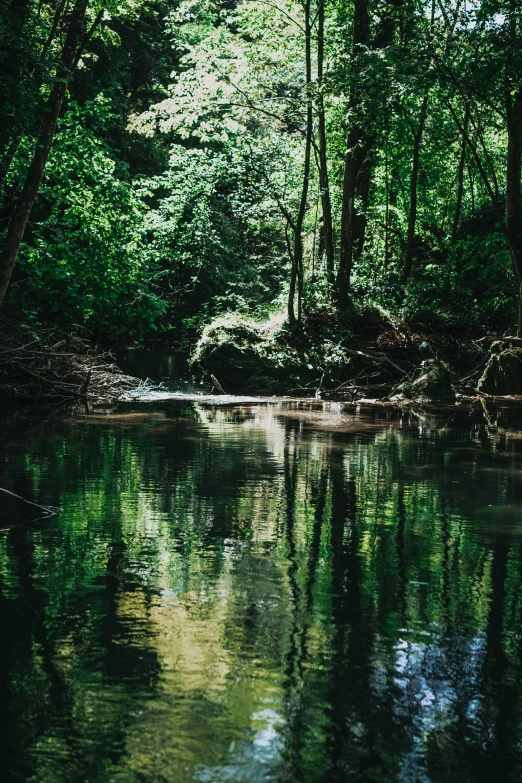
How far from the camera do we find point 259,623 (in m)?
4.96

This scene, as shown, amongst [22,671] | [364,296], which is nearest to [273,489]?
[22,671]

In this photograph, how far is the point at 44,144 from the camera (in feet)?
47.0

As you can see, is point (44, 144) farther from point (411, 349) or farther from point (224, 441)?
point (411, 349)

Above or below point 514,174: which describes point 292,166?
above

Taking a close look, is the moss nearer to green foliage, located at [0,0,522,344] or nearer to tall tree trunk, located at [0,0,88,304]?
green foliage, located at [0,0,522,344]

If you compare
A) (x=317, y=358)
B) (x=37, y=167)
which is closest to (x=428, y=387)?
(x=317, y=358)

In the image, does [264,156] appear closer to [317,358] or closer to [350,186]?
[350,186]

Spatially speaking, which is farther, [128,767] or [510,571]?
[510,571]

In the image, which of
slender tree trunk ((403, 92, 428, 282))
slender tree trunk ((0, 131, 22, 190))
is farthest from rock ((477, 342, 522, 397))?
slender tree trunk ((0, 131, 22, 190))

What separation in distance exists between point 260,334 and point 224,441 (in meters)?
10.6

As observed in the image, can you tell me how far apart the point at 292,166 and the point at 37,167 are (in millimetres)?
11417

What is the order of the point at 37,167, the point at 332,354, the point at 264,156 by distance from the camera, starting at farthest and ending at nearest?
the point at 264,156 → the point at 332,354 → the point at 37,167

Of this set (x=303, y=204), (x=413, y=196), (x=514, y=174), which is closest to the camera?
(x=514, y=174)

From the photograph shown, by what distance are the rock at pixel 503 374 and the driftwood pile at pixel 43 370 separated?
8.96m
